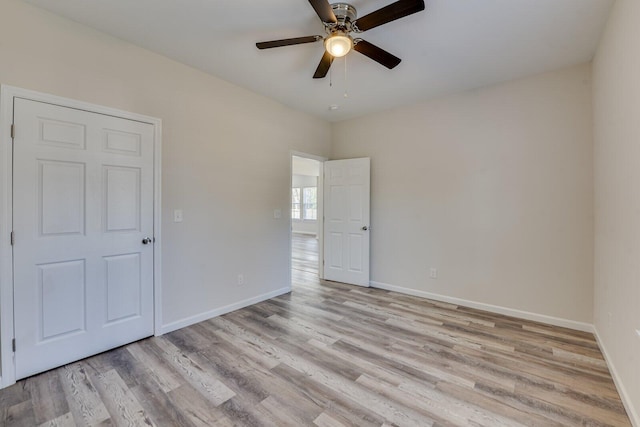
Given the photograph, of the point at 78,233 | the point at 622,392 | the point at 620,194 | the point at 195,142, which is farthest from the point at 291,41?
the point at 622,392

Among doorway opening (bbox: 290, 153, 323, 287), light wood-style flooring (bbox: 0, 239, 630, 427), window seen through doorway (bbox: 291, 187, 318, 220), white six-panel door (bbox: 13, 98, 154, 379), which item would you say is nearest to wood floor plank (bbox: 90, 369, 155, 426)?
light wood-style flooring (bbox: 0, 239, 630, 427)

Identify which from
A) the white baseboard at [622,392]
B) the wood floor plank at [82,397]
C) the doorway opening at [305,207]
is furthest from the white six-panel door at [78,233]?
the doorway opening at [305,207]

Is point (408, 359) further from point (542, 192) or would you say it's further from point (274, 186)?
point (274, 186)

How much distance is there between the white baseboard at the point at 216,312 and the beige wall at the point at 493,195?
63.5 inches

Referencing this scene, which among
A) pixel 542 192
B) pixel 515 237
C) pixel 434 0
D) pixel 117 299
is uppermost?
pixel 434 0

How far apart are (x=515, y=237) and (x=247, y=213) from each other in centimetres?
319

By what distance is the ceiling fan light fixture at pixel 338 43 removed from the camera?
1985 millimetres

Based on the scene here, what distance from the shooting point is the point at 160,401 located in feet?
6.06

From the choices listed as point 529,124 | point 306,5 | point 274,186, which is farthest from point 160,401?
point 529,124

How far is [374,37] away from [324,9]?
2.83 feet

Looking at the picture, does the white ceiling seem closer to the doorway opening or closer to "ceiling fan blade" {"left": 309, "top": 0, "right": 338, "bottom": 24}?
"ceiling fan blade" {"left": 309, "top": 0, "right": 338, "bottom": 24}

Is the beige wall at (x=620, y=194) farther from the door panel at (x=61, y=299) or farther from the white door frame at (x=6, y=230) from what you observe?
the white door frame at (x=6, y=230)

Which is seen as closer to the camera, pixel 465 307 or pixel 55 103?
pixel 55 103

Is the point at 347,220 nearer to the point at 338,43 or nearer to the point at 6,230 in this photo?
the point at 338,43
